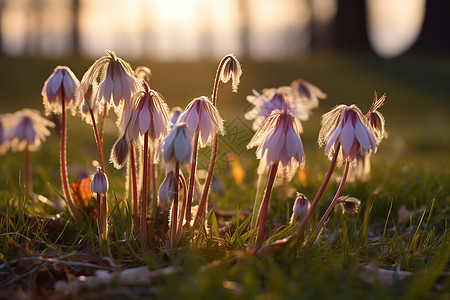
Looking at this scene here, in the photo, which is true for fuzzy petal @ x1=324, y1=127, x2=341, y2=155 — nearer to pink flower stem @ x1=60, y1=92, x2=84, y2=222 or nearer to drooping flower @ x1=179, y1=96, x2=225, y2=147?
drooping flower @ x1=179, y1=96, x2=225, y2=147

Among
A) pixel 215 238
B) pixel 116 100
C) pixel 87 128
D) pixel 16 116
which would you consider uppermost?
pixel 116 100

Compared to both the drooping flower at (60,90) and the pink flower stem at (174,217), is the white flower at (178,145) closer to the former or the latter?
the pink flower stem at (174,217)

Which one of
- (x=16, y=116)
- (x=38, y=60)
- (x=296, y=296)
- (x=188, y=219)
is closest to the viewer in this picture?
(x=296, y=296)

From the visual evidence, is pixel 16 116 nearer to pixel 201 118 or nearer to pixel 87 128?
pixel 201 118

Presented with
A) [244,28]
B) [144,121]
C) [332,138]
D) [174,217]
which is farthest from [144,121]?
[244,28]

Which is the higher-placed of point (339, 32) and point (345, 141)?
point (339, 32)

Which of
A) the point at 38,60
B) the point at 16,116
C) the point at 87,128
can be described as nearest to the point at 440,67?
the point at 87,128

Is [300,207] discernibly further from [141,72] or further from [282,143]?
[141,72]

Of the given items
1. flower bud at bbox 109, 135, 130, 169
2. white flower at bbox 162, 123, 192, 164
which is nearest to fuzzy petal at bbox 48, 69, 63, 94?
flower bud at bbox 109, 135, 130, 169
